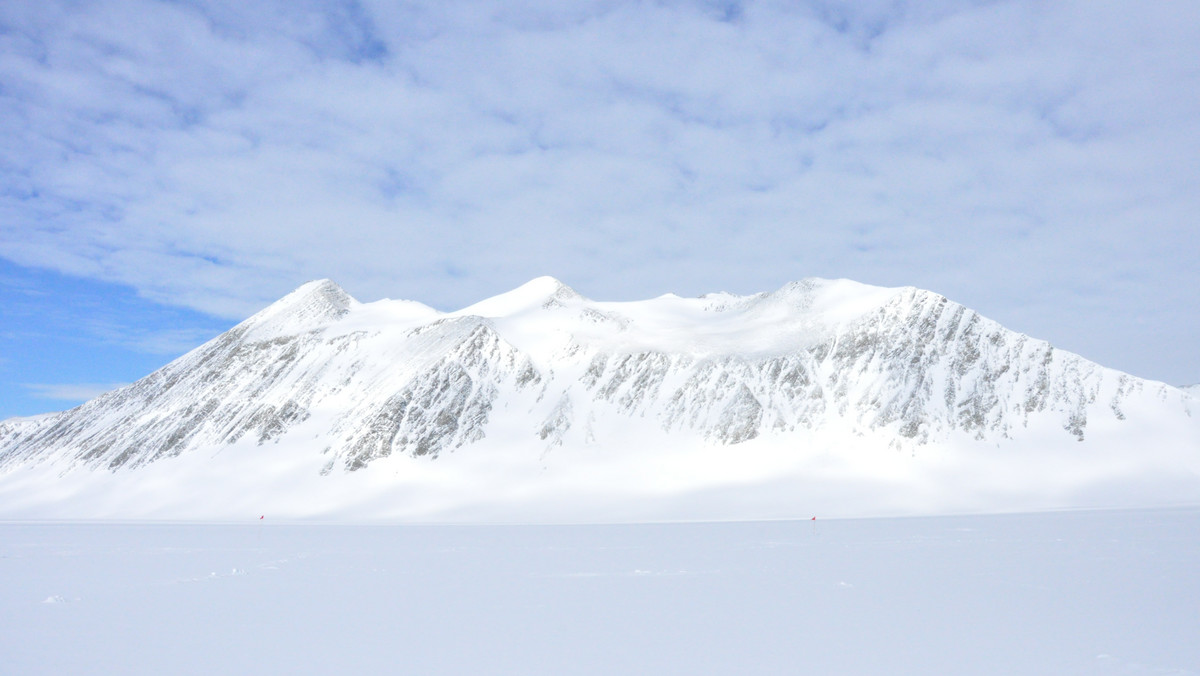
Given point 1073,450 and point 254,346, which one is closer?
point 1073,450

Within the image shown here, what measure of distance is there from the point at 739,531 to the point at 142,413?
138 m

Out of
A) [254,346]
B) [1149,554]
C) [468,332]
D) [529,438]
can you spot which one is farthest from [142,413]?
[1149,554]

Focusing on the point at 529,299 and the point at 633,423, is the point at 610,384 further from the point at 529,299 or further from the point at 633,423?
the point at 529,299

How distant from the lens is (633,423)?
124562 millimetres

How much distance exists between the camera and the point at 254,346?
155 meters

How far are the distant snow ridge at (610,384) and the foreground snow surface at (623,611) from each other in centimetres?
7924

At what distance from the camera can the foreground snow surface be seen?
50.2 ft

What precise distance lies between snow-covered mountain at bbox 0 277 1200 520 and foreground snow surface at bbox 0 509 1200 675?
5680cm

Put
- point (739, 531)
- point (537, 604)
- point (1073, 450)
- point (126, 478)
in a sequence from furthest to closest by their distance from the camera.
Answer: point (126, 478)
point (1073, 450)
point (739, 531)
point (537, 604)

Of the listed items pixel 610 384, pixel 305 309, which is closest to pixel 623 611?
pixel 610 384

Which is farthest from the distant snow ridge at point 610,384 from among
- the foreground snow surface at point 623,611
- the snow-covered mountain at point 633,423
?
the foreground snow surface at point 623,611

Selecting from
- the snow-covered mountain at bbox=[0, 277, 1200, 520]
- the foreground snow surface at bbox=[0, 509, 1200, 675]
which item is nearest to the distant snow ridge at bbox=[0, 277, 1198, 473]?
the snow-covered mountain at bbox=[0, 277, 1200, 520]

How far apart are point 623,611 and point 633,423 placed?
340 ft

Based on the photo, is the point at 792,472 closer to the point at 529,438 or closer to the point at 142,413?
the point at 529,438
